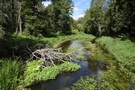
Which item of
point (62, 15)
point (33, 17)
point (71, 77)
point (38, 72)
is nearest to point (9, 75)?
point (38, 72)

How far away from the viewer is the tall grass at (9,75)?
11.1m

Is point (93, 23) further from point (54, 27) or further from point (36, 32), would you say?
point (36, 32)

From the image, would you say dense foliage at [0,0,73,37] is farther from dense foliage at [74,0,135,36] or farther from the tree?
dense foliage at [74,0,135,36]

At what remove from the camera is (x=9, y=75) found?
492 inches

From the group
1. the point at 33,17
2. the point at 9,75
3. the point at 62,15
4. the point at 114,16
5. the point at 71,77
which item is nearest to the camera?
the point at 9,75

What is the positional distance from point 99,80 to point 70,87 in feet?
8.60

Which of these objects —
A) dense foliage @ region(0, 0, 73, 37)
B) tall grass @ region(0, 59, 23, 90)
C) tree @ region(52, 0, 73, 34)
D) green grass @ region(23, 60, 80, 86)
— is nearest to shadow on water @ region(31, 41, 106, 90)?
green grass @ region(23, 60, 80, 86)

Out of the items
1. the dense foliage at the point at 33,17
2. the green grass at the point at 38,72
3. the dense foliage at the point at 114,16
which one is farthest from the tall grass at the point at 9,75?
the dense foliage at the point at 114,16

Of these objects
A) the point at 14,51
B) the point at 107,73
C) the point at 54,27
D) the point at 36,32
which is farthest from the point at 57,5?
the point at 107,73

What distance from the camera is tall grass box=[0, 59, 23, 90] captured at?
36.5ft

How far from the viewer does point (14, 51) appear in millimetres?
19375

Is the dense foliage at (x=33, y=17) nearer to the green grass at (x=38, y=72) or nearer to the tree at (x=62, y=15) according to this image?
the tree at (x=62, y=15)

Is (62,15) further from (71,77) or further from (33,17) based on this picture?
(71,77)

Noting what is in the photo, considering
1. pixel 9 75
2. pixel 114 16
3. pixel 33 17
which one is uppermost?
pixel 114 16
